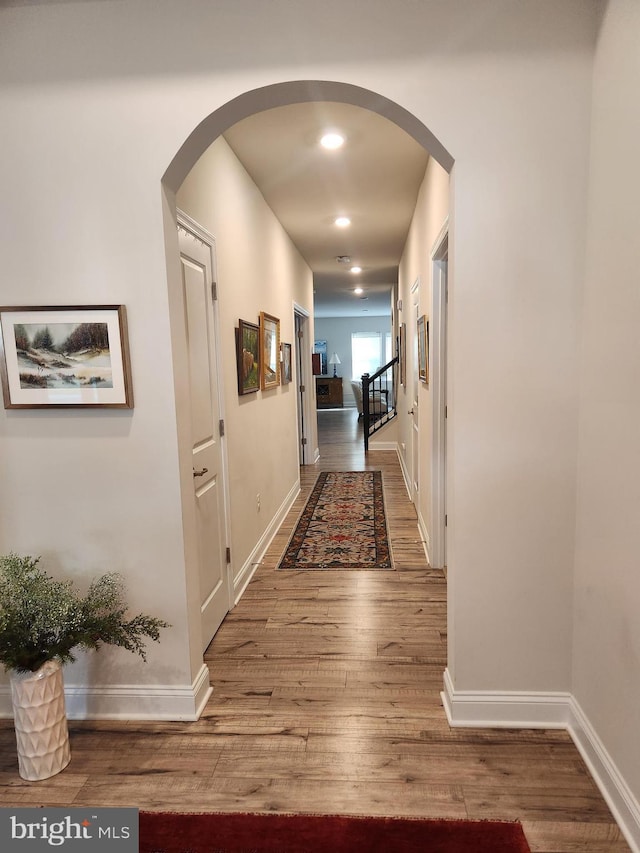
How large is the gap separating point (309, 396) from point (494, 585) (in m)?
5.14

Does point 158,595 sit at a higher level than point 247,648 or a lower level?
higher

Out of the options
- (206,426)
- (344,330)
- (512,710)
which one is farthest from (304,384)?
(344,330)

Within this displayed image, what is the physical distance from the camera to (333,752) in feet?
6.13

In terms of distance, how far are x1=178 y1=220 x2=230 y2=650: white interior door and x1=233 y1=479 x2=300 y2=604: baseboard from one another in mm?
211

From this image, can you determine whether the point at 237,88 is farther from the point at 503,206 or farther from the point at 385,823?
the point at 385,823

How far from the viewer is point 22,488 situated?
205cm

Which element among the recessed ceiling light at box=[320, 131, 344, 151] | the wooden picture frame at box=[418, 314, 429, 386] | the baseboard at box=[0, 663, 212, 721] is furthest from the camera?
the wooden picture frame at box=[418, 314, 429, 386]

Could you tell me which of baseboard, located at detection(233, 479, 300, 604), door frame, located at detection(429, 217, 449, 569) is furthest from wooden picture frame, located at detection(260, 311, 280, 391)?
door frame, located at detection(429, 217, 449, 569)

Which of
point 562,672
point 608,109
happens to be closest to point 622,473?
point 562,672

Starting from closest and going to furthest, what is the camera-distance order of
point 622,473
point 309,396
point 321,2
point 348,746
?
point 622,473 < point 321,2 < point 348,746 < point 309,396

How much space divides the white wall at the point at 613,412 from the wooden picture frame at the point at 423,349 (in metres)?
1.87

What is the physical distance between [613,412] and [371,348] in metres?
13.8

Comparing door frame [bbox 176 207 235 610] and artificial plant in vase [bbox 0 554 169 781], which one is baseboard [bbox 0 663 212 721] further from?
door frame [bbox 176 207 235 610]

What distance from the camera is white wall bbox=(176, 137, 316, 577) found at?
2.83m
